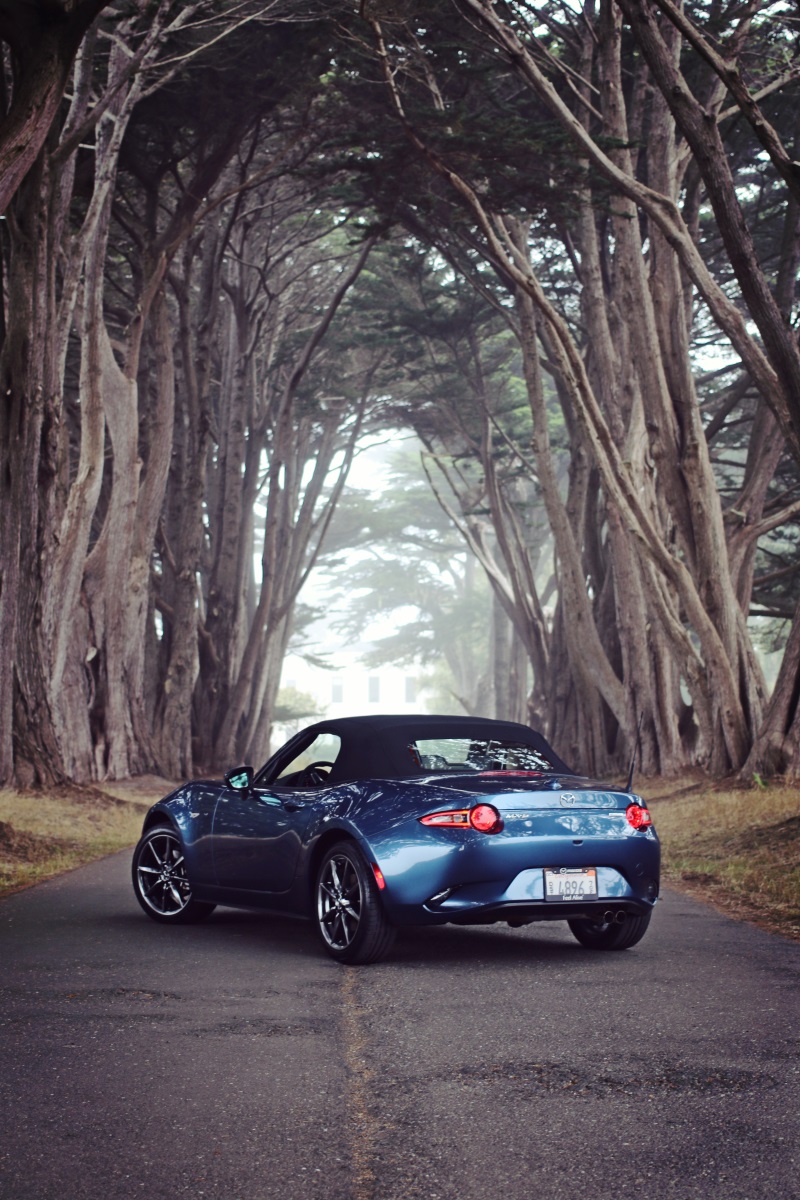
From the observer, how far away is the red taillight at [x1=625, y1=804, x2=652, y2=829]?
759 centimetres

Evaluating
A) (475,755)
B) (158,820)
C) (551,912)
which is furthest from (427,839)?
(158,820)

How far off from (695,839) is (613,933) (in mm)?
6139

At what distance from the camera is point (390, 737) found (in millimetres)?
7859

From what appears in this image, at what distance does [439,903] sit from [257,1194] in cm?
334

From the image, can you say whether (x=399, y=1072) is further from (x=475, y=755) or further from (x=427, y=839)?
(x=475, y=755)

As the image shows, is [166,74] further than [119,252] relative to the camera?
No

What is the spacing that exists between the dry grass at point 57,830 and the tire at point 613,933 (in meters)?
4.33

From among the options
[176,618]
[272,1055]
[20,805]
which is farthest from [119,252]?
[272,1055]

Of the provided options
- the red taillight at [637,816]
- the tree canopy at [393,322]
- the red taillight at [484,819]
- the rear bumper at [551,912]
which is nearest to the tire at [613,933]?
the rear bumper at [551,912]

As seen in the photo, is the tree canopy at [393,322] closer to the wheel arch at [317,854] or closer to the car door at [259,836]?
the car door at [259,836]

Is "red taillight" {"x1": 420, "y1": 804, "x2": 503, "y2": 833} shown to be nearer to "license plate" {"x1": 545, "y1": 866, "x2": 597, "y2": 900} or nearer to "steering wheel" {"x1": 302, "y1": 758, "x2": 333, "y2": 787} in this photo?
"license plate" {"x1": 545, "y1": 866, "x2": 597, "y2": 900}

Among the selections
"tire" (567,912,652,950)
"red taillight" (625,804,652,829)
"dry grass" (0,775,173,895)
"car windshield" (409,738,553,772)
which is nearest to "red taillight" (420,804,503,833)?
"car windshield" (409,738,553,772)

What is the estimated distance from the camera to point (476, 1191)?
3.80 m

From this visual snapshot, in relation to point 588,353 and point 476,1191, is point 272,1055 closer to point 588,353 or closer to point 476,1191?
point 476,1191
